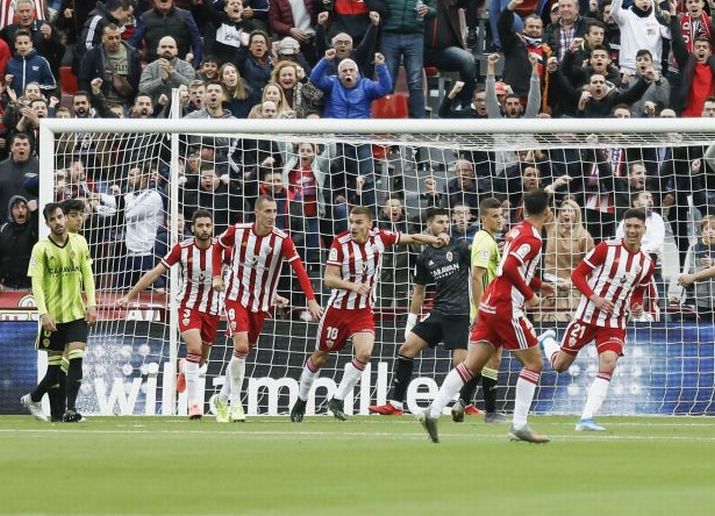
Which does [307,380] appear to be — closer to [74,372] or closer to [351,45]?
[74,372]

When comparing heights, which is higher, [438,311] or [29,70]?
[29,70]

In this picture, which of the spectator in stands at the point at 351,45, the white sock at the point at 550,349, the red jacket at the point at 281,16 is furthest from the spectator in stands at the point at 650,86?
the white sock at the point at 550,349

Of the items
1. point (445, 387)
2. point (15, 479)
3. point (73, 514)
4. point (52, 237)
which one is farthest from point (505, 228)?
point (73, 514)

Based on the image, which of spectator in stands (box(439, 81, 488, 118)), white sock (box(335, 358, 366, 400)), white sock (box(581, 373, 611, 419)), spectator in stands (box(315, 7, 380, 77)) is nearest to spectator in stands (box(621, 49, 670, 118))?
spectator in stands (box(439, 81, 488, 118))

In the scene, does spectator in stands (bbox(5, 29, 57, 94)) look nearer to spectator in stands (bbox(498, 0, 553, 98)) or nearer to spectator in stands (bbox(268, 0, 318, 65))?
spectator in stands (bbox(268, 0, 318, 65))

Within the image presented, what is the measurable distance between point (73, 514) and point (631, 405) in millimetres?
12238

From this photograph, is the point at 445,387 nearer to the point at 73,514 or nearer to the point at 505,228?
the point at 73,514

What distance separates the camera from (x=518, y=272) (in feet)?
45.9

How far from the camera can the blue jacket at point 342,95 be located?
22.7 metres

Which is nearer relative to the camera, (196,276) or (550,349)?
(550,349)

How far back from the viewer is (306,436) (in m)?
15.0

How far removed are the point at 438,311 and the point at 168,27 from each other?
23.7 ft

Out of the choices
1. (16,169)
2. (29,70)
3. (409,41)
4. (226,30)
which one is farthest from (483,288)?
(29,70)

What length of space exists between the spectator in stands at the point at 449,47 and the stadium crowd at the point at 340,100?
0.08 ft
